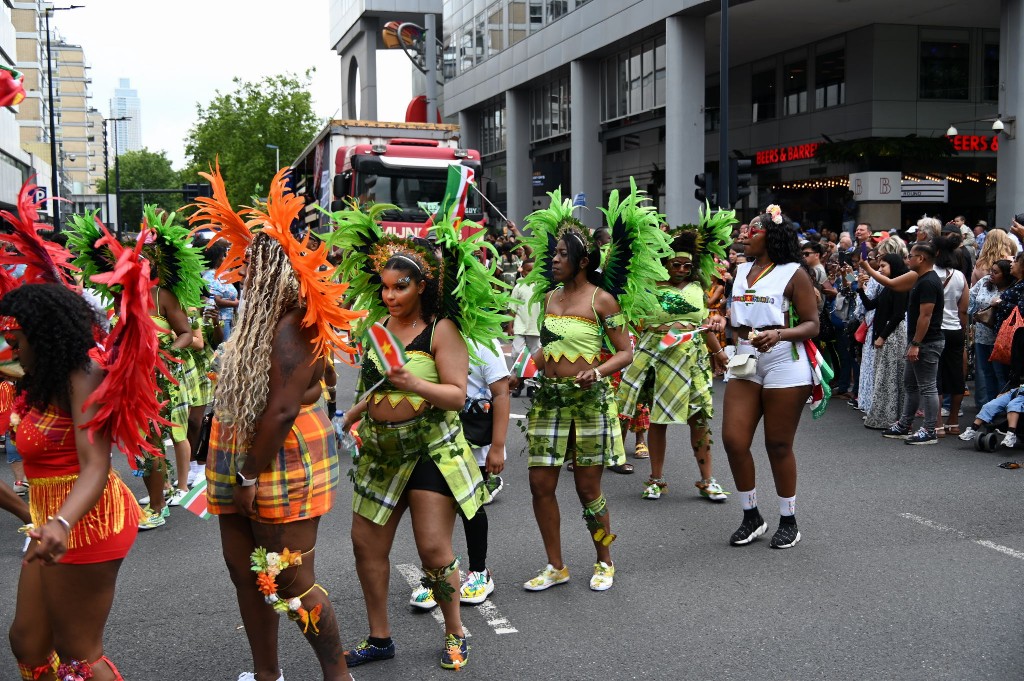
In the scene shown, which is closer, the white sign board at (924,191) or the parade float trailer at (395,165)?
the parade float trailer at (395,165)

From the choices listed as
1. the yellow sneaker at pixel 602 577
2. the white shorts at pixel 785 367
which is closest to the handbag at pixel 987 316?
the white shorts at pixel 785 367

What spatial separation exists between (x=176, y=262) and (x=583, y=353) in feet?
10.3

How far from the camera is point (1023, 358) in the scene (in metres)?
9.32

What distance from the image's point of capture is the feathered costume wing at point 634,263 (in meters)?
5.92

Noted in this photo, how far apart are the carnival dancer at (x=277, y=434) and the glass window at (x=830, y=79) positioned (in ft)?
88.1

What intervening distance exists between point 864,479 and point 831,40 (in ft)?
77.2

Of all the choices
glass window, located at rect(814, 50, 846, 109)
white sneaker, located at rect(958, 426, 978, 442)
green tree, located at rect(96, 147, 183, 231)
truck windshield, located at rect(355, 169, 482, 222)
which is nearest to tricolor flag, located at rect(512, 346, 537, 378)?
white sneaker, located at rect(958, 426, 978, 442)

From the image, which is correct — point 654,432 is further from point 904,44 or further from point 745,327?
point 904,44

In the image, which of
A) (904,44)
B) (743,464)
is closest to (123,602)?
(743,464)

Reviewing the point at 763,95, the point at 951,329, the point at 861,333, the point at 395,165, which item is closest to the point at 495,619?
the point at 951,329

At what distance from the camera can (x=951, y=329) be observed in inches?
394

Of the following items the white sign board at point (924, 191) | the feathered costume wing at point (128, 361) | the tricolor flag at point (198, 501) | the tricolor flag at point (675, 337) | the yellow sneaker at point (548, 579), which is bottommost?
the yellow sneaker at point (548, 579)

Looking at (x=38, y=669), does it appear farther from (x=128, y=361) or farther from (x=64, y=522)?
(x=128, y=361)

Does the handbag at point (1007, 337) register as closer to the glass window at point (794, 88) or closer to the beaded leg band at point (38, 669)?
the beaded leg band at point (38, 669)
